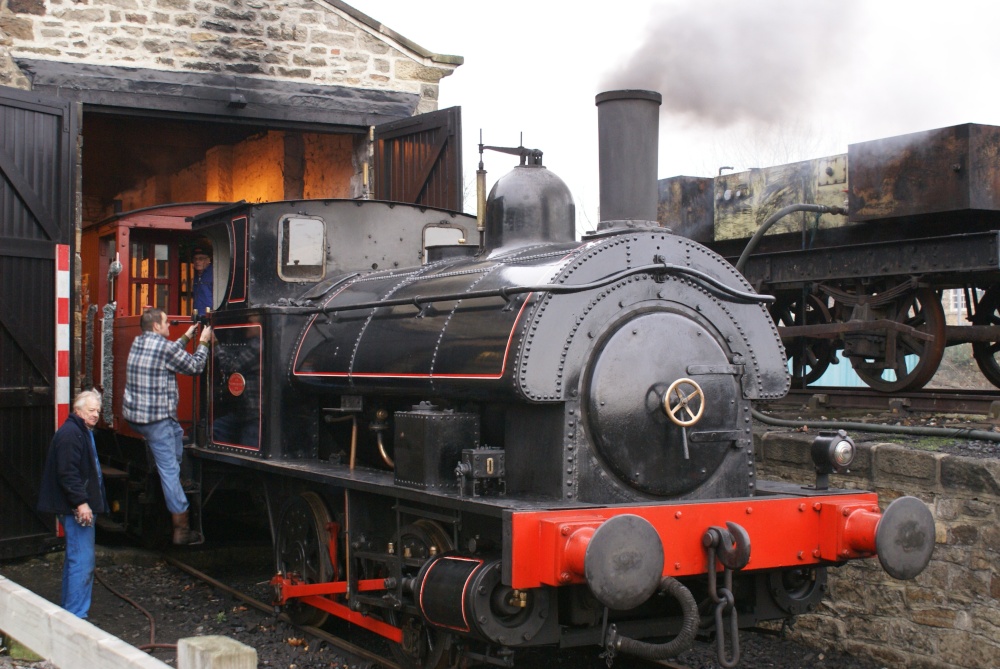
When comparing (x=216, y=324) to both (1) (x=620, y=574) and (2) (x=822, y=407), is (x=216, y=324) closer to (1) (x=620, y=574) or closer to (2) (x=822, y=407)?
(1) (x=620, y=574)

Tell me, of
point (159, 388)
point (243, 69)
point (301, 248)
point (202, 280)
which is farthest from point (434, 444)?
point (243, 69)

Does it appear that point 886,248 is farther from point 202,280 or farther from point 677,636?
point 202,280

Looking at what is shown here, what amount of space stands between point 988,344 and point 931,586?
3883mm

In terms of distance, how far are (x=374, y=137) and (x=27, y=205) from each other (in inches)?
158

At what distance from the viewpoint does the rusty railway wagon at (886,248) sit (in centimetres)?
770

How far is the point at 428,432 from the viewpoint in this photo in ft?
15.1

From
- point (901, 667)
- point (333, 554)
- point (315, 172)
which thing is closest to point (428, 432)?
point (333, 554)

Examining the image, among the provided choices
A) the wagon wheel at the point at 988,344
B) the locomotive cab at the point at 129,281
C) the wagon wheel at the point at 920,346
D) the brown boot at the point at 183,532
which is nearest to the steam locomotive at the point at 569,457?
the brown boot at the point at 183,532

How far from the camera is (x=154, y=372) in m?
6.68

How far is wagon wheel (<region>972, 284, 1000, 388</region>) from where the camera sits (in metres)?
8.83

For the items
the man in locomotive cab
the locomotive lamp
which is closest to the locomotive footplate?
the locomotive lamp

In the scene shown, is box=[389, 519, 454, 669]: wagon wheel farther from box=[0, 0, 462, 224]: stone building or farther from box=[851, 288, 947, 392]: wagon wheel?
box=[0, 0, 462, 224]: stone building

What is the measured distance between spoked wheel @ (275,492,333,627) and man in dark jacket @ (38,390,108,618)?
1.08m

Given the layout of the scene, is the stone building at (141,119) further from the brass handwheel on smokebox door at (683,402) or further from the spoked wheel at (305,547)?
the brass handwheel on smokebox door at (683,402)
